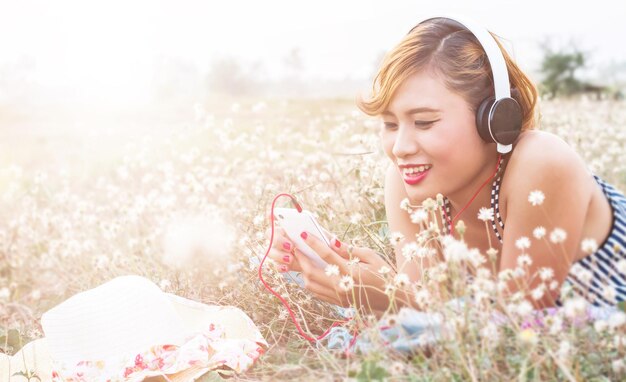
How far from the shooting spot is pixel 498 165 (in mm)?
2998

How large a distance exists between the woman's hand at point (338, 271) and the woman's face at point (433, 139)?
0.38m

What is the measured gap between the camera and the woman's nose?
2.91 meters

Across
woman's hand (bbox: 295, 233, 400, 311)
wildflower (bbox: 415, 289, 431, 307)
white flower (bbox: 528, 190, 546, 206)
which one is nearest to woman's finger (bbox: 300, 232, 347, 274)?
woman's hand (bbox: 295, 233, 400, 311)

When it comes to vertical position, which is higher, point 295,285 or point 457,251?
point 457,251

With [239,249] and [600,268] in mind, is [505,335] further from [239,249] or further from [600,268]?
Answer: [239,249]

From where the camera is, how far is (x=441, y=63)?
2.95m

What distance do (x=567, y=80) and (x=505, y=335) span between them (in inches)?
928

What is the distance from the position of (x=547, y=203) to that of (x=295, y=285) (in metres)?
1.47

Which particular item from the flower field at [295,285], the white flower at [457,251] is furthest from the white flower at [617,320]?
the white flower at [457,251]

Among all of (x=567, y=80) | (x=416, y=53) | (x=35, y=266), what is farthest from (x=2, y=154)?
(x=567, y=80)

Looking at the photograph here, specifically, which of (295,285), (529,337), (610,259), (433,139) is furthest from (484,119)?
(295,285)

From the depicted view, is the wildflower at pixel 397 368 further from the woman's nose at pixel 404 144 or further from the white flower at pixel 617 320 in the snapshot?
the woman's nose at pixel 404 144

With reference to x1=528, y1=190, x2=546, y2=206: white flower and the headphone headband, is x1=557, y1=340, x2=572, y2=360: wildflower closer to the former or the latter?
x1=528, y1=190, x2=546, y2=206: white flower

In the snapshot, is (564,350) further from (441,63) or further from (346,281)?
(441,63)
